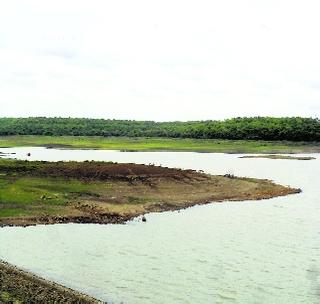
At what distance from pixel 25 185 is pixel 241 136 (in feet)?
422

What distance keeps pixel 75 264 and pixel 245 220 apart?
672 inches

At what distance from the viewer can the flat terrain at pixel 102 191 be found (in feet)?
144

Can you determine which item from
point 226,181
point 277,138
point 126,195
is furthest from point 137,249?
point 277,138

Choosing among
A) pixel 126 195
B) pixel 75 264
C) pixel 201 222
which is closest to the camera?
pixel 75 264

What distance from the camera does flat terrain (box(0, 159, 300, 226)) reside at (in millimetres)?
43812

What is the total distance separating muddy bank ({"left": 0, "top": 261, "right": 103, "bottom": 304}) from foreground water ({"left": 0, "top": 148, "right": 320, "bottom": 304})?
1.76m

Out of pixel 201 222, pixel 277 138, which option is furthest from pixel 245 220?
pixel 277 138

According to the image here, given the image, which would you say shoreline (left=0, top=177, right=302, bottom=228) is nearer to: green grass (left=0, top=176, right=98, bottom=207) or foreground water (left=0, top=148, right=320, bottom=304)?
foreground water (left=0, top=148, right=320, bottom=304)

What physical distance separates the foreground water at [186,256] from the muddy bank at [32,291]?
1.76m

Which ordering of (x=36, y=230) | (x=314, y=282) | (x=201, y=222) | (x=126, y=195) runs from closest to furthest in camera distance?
(x=314, y=282)
(x=36, y=230)
(x=201, y=222)
(x=126, y=195)

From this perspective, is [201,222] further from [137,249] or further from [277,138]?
[277,138]

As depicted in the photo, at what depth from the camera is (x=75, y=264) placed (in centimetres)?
3053

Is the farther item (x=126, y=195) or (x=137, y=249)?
(x=126, y=195)

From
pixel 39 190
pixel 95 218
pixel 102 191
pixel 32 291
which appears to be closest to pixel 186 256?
pixel 32 291
